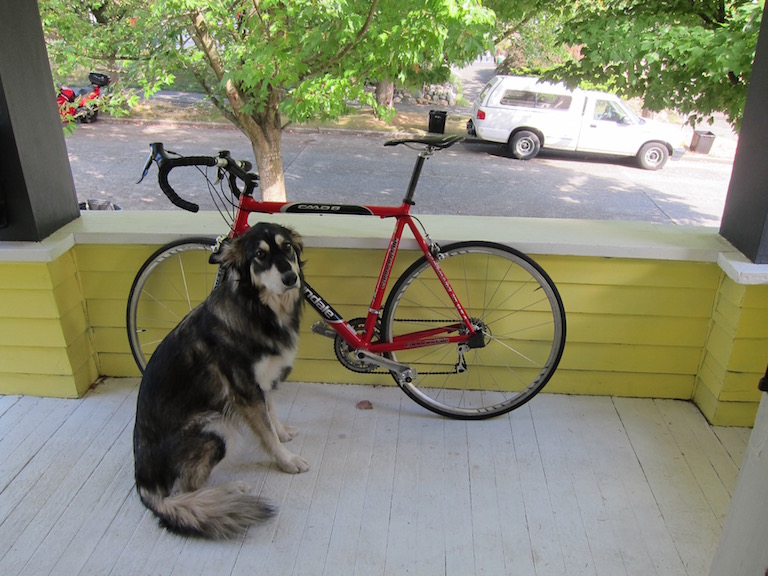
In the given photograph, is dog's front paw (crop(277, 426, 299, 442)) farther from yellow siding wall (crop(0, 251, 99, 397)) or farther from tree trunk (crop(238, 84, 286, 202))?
tree trunk (crop(238, 84, 286, 202))

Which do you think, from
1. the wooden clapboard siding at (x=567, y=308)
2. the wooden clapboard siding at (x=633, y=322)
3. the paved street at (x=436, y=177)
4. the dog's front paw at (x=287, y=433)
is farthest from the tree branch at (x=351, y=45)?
the paved street at (x=436, y=177)

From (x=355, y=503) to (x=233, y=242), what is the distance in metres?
1.01

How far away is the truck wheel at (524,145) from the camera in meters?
8.77

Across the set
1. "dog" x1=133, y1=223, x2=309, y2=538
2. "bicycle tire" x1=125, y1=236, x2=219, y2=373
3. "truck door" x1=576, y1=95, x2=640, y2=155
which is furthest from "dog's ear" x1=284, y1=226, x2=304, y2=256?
"truck door" x1=576, y1=95, x2=640, y2=155

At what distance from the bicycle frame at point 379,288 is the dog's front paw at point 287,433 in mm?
431

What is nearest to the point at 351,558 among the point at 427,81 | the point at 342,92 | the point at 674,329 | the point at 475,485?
the point at 475,485

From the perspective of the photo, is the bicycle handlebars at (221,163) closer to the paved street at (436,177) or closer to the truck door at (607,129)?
the paved street at (436,177)

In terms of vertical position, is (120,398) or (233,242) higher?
(233,242)

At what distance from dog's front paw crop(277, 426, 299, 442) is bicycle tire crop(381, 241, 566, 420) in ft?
1.57

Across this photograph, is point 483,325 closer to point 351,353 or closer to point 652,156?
point 351,353

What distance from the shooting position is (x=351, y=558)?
1.82 metres

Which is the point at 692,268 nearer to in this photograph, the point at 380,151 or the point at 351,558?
the point at 351,558

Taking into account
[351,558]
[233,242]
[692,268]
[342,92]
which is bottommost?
[351,558]

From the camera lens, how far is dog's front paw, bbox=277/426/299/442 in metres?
2.32
